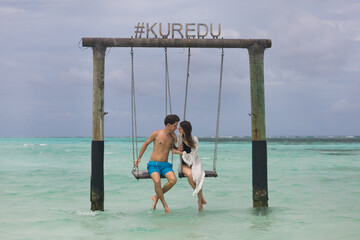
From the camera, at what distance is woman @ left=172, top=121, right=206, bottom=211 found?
8.76m

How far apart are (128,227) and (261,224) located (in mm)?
2406

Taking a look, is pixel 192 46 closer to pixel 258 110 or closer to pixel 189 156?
pixel 258 110

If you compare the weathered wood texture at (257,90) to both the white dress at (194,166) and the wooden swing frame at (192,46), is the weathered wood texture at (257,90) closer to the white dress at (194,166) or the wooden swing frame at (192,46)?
the wooden swing frame at (192,46)

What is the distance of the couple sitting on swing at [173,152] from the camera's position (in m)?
8.78

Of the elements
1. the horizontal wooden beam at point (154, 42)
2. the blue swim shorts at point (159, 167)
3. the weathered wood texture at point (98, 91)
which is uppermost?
the horizontal wooden beam at point (154, 42)

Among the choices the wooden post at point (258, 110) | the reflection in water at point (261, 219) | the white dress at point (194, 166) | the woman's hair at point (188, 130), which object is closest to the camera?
the reflection in water at point (261, 219)

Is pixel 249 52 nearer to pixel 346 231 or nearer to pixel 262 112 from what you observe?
pixel 262 112

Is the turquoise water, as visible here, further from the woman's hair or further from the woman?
the woman's hair

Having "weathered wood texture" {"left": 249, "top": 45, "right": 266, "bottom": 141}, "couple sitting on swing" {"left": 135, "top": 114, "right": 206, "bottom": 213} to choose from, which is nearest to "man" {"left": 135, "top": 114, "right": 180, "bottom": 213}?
"couple sitting on swing" {"left": 135, "top": 114, "right": 206, "bottom": 213}

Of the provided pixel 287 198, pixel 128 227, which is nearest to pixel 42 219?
pixel 128 227

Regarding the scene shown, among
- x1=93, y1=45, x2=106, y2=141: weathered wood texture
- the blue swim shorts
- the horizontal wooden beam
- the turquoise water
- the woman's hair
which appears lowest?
the turquoise water

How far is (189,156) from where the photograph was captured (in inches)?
349

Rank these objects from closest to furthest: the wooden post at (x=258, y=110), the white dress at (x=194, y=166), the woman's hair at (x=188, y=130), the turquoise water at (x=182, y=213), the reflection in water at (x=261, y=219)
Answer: the turquoise water at (x=182, y=213), the reflection in water at (x=261, y=219), the woman's hair at (x=188, y=130), the white dress at (x=194, y=166), the wooden post at (x=258, y=110)

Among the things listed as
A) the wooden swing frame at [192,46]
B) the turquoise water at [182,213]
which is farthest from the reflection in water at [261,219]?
the wooden swing frame at [192,46]
